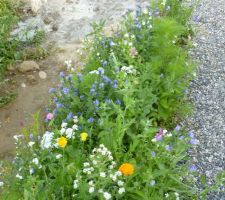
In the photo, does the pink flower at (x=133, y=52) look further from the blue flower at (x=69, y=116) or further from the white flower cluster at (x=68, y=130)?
the white flower cluster at (x=68, y=130)

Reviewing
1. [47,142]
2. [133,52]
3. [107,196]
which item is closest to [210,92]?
[133,52]

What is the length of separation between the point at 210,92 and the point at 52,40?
231 centimetres

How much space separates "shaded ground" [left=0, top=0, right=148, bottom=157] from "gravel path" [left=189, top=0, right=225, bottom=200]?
3.81 feet

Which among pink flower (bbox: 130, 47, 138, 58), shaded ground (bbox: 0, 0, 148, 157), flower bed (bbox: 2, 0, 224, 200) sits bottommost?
shaded ground (bbox: 0, 0, 148, 157)

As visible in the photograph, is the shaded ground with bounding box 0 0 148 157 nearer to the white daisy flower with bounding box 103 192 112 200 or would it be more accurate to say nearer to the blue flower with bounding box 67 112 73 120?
the blue flower with bounding box 67 112 73 120

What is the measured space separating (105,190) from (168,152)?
0.54m

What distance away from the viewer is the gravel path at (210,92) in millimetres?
3559

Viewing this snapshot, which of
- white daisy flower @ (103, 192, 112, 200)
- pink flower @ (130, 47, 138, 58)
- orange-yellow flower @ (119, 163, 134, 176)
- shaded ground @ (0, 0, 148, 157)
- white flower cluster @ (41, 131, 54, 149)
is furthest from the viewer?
shaded ground @ (0, 0, 148, 157)

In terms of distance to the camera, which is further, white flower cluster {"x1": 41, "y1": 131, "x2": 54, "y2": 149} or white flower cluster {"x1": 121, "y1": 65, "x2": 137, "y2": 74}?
white flower cluster {"x1": 121, "y1": 65, "x2": 137, "y2": 74}

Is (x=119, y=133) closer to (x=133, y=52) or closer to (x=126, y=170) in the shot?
(x=126, y=170)

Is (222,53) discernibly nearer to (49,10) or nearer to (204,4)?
(204,4)

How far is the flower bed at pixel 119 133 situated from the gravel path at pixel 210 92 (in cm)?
20

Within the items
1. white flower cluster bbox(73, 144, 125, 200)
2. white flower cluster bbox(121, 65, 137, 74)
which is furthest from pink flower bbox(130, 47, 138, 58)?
white flower cluster bbox(73, 144, 125, 200)

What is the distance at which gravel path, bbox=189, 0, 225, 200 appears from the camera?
356cm
